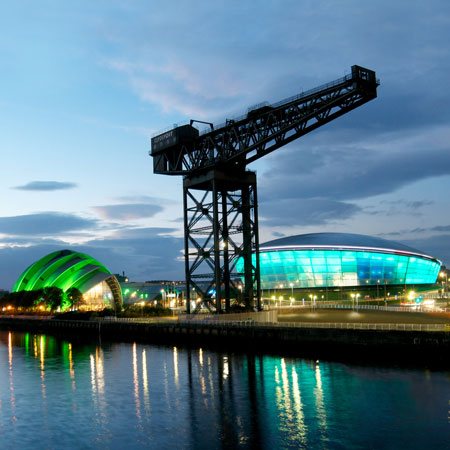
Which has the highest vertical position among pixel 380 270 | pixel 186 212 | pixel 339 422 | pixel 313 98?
pixel 313 98

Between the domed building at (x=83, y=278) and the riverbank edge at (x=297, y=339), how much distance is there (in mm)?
39877

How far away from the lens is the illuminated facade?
127 m

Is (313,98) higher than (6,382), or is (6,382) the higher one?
(313,98)

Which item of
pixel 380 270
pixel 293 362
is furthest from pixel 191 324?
pixel 380 270

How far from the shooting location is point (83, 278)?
404 ft

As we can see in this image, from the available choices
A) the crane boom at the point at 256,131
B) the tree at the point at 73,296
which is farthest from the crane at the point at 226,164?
the tree at the point at 73,296

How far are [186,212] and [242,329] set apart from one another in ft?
55.7

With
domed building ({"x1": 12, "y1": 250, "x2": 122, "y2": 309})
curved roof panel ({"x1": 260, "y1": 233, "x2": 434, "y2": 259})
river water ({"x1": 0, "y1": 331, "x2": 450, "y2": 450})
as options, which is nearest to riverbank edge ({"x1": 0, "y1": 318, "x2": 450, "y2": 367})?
river water ({"x1": 0, "y1": 331, "x2": 450, "y2": 450})

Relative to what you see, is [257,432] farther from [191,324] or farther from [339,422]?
[191,324]

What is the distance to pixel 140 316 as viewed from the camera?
8919cm

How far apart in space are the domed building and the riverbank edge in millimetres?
39877

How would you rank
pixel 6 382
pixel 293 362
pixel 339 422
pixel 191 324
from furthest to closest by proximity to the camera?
pixel 191 324, pixel 293 362, pixel 6 382, pixel 339 422

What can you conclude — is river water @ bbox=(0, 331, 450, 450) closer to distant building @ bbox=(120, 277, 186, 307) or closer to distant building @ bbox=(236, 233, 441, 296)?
distant building @ bbox=(236, 233, 441, 296)

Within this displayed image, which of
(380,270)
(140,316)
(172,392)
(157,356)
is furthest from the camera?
(380,270)
